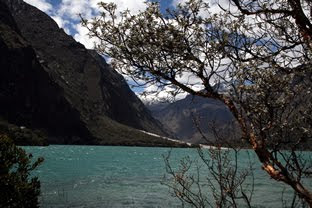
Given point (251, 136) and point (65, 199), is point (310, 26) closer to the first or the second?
point (251, 136)

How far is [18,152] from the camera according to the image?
11289 mm

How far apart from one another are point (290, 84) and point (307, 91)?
509 mm

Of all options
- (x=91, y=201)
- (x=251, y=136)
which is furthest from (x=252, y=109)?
(x=91, y=201)

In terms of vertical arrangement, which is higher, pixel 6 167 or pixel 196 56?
pixel 196 56

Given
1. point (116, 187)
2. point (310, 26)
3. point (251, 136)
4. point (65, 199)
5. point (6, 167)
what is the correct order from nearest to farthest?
point (310, 26) → point (251, 136) → point (6, 167) → point (65, 199) → point (116, 187)

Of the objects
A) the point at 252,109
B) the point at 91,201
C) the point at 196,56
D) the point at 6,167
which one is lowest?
the point at 91,201

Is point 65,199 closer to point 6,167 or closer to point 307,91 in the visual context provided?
point 6,167

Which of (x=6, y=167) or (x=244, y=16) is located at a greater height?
(x=244, y=16)

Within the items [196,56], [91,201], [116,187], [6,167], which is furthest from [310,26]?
[116,187]

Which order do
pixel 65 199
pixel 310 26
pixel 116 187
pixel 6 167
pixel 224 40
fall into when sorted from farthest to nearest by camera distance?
pixel 116 187
pixel 65 199
pixel 6 167
pixel 224 40
pixel 310 26

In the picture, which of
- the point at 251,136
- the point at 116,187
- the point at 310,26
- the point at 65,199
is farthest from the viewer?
the point at 116,187

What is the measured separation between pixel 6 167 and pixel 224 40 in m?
6.93

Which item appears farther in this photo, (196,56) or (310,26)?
(196,56)

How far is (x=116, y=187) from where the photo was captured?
152 ft
